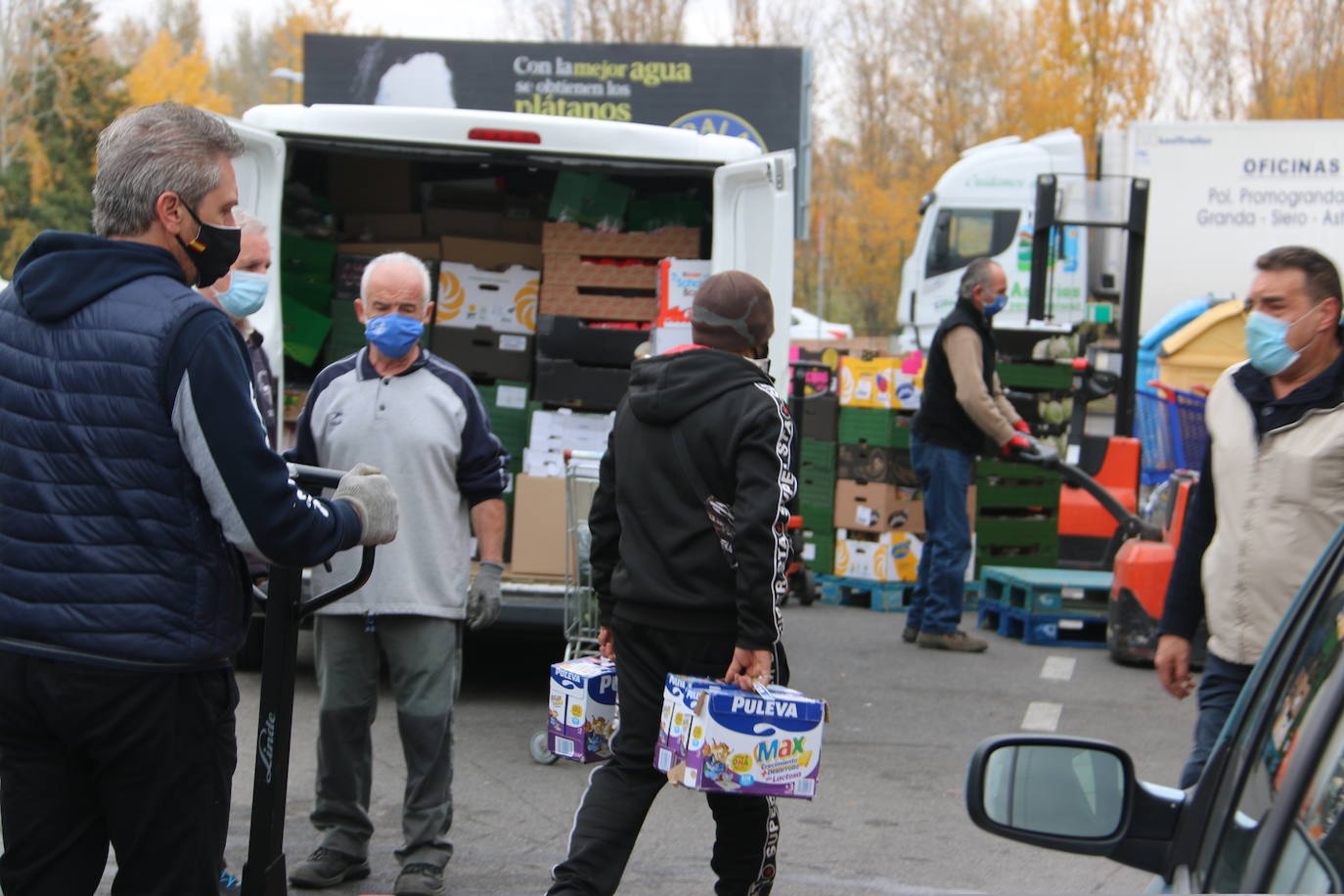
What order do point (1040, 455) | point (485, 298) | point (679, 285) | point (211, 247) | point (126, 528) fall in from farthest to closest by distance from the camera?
point (1040, 455)
point (485, 298)
point (679, 285)
point (211, 247)
point (126, 528)

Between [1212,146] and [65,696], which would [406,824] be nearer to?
[65,696]

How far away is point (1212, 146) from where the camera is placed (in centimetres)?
1955

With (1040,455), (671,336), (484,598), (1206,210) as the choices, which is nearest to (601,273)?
(671,336)

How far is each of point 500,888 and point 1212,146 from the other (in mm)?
17285

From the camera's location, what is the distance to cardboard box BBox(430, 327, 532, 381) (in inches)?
340

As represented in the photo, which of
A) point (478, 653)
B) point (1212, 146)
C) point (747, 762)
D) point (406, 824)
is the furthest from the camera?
point (1212, 146)

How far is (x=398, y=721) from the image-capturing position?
15.8 ft

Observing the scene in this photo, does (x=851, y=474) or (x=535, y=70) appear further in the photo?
(x=535, y=70)

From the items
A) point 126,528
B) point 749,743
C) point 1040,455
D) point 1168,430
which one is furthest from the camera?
point 1168,430

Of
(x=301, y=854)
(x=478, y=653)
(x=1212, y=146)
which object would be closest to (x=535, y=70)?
(x=1212, y=146)

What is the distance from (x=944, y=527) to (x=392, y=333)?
4598 mm

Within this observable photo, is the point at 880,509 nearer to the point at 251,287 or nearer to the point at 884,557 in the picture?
the point at 884,557

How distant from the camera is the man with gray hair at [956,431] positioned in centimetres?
846

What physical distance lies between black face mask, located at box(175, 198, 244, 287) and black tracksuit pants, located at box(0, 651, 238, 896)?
0.80 m
